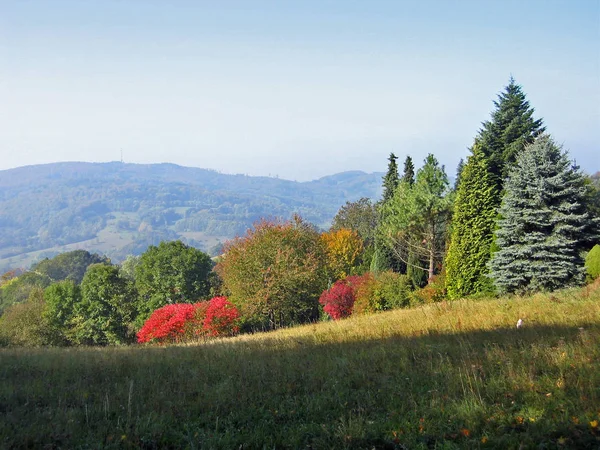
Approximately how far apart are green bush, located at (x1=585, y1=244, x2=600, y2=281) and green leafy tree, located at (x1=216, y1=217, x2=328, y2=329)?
57.8 ft

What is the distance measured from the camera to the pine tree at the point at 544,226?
1712 cm

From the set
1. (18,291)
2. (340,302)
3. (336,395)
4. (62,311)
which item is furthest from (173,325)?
(18,291)

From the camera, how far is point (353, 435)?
14.6ft

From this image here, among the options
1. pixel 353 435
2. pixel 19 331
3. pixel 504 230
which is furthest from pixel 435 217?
pixel 19 331

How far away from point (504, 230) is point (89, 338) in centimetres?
3864

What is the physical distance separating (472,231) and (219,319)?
15.4 m

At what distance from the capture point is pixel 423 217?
1206 inches

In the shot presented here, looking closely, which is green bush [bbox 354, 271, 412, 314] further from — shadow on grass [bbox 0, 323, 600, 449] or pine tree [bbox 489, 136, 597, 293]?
shadow on grass [bbox 0, 323, 600, 449]

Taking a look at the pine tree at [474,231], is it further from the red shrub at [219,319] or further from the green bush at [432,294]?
the red shrub at [219,319]

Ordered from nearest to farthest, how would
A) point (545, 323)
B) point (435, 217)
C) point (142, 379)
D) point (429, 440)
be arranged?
point (429, 440)
point (142, 379)
point (545, 323)
point (435, 217)

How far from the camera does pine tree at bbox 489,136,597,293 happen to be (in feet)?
56.2

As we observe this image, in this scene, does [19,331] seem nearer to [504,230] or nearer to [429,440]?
[504,230]

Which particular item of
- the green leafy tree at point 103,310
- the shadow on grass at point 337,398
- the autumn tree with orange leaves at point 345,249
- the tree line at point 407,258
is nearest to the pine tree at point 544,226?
the tree line at point 407,258

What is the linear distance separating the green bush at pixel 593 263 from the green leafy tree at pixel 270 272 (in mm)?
17624
